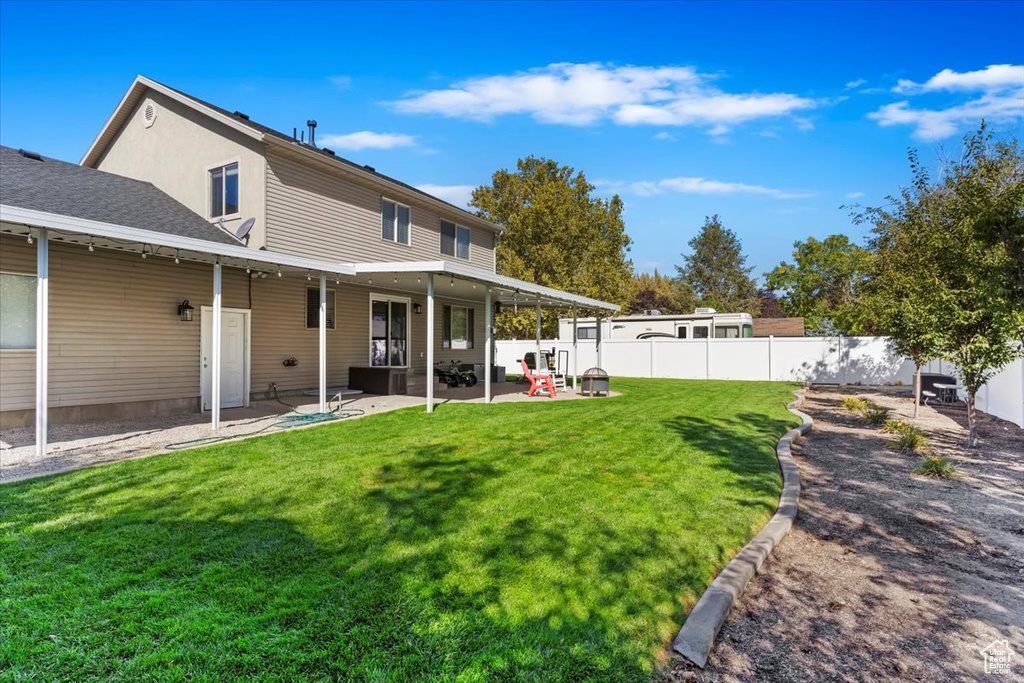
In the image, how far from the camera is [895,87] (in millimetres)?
13867

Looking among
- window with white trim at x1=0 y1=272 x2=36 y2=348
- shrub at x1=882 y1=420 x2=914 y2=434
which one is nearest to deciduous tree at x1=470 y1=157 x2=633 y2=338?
shrub at x1=882 y1=420 x2=914 y2=434

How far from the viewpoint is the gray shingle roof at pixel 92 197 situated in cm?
829

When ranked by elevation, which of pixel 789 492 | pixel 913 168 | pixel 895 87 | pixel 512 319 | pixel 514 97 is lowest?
pixel 789 492

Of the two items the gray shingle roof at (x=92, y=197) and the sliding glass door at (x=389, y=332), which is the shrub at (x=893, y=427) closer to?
the sliding glass door at (x=389, y=332)

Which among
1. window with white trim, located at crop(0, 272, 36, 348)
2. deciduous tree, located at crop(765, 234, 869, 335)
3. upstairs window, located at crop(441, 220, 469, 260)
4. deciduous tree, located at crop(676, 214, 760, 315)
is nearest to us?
window with white trim, located at crop(0, 272, 36, 348)

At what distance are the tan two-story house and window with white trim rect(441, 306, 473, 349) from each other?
2.31 ft

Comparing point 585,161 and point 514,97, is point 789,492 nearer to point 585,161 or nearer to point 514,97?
point 514,97

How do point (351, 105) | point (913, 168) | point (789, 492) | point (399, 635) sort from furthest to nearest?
point (351, 105) < point (913, 168) < point (789, 492) < point (399, 635)

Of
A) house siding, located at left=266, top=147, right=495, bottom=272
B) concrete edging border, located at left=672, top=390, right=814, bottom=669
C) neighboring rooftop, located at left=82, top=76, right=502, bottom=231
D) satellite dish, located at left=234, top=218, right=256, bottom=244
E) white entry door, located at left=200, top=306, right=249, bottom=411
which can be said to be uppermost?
neighboring rooftop, located at left=82, top=76, right=502, bottom=231

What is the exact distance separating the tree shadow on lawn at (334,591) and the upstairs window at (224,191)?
8.16m

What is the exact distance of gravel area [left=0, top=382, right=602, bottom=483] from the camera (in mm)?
5910

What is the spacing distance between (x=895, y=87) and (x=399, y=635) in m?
17.4

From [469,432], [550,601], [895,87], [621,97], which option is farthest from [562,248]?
[550,601]

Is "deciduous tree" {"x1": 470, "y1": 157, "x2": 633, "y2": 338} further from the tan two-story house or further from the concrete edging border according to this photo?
the concrete edging border
